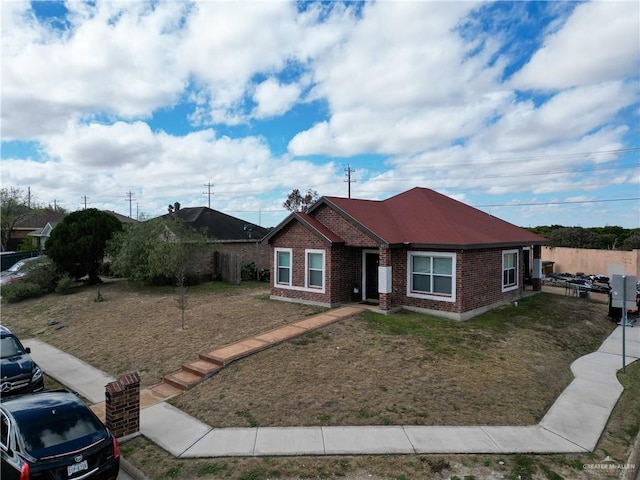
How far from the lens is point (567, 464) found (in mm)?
6633

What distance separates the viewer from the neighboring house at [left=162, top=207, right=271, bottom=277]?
28109 millimetres

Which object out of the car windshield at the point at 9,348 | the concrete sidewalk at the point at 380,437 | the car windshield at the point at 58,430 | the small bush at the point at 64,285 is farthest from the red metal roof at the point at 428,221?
the small bush at the point at 64,285

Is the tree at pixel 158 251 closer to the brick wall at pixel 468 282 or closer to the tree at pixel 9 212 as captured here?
the brick wall at pixel 468 282

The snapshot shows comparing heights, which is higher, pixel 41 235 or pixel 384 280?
pixel 41 235

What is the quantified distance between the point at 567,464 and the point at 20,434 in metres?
8.36

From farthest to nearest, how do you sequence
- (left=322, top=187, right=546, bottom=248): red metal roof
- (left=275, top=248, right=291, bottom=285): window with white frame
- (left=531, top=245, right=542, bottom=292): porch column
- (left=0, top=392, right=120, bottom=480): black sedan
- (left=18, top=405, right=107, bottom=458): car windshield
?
(left=531, top=245, right=542, bottom=292): porch column
(left=275, top=248, right=291, bottom=285): window with white frame
(left=322, top=187, right=546, bottom=248): red metal roof
(left=18, top=405, right=107, bottom=458): car windshield
(left=0, top=392, right=120, bottom=480): black sedan

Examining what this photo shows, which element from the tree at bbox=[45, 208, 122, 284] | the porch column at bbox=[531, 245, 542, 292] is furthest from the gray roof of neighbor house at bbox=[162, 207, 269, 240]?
the porch column at bbox=[531, 245, 542, 292]

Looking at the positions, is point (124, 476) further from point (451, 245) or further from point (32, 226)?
point (32, 226)

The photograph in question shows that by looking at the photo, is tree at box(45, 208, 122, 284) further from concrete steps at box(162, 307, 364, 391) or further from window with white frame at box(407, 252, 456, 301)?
window with white frame at box(407, 252, 456, 301)

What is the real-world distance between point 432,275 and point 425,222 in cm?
274

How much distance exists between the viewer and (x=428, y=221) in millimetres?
17438

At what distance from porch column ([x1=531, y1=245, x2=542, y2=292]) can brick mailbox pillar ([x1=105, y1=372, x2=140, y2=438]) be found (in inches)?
819

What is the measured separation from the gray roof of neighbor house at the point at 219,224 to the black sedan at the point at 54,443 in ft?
70.8

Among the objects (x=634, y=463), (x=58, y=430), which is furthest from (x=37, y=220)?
(x=634, y=463)
